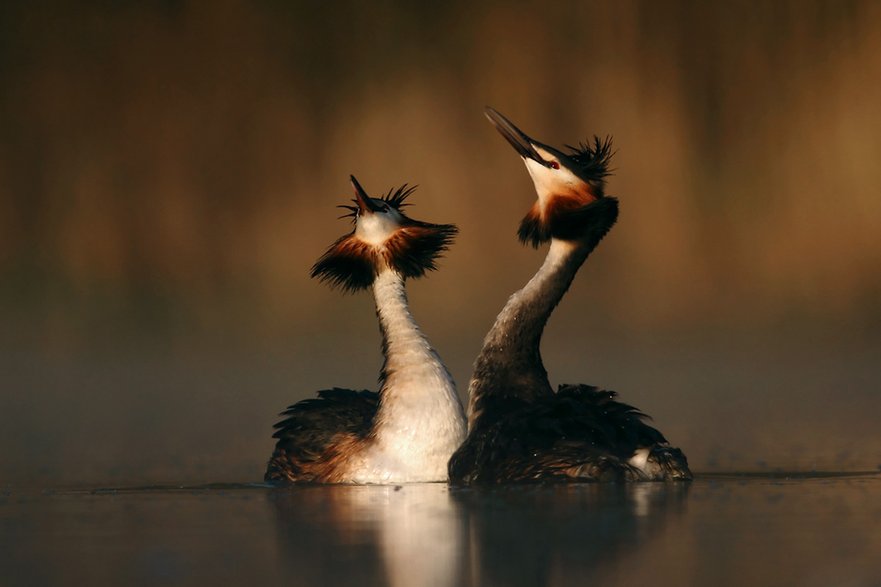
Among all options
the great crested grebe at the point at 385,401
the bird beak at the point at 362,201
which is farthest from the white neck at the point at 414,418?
the bird beak at the point at 362,201

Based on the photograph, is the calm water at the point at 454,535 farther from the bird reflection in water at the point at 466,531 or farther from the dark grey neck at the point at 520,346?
the dark grey neck at the point at 520,346

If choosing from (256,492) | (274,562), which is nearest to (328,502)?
(256,492)

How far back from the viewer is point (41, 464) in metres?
15.2

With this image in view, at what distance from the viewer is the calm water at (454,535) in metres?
8.14

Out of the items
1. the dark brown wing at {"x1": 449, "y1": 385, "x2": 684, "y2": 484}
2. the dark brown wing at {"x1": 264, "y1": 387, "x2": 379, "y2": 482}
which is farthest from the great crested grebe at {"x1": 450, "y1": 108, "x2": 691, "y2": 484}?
the dark brown wing at {"x1": 264, "y1": 387, "x2": 379, "y2": 482}

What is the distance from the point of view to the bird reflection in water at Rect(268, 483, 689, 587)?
8133mm

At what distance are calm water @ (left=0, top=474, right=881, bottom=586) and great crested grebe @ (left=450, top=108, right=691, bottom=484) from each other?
24 cm

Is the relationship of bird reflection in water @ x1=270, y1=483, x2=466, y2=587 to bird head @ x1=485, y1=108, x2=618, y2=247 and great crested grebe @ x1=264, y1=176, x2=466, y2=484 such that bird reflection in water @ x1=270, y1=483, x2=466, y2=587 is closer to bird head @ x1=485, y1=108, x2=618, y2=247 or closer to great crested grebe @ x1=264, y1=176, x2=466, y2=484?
great crested grebe @ x1=264, y1=176, x2=466, y2=484

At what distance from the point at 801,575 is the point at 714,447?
26.0 feet

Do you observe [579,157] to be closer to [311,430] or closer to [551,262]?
[551,262]

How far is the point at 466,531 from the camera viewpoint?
31.7 ft

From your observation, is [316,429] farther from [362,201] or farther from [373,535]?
[373,535]

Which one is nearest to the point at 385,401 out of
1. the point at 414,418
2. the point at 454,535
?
the point at 414,418

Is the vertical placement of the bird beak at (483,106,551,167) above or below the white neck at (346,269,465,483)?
above
